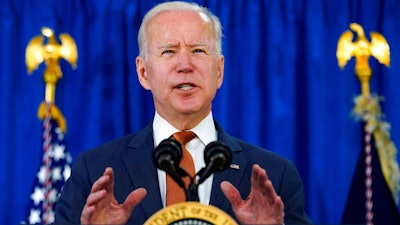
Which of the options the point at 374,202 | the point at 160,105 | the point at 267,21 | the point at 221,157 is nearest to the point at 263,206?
the point at 221,157

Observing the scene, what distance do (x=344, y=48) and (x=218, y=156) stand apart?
276 cm

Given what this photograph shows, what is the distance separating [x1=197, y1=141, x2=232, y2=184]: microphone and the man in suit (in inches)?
20.6

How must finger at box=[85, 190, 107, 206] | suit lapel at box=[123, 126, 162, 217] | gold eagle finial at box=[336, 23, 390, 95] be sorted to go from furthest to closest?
gold eagle finial at box=[336, 23, 390, 95], suit lapel at box=[123, 126, 162, 217], finger at box=[85, 190, 107, 206]

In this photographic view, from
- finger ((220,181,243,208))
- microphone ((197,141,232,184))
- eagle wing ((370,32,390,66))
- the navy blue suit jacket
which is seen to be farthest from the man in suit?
eagle wing ((370,32,390,66))

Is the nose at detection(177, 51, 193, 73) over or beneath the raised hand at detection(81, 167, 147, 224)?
over

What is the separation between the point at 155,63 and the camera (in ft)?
6.94

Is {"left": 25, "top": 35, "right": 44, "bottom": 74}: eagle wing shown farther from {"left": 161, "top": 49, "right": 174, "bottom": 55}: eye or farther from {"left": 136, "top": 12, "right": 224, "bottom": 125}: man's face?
{"left": 161, "top": 49, "right": 174, "bottom": 55}: eye

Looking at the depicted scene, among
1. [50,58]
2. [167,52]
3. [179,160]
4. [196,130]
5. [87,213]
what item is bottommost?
[87,213]

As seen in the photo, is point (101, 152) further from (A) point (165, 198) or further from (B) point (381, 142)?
(B) point (381, 142)

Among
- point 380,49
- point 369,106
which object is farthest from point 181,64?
point 380,49

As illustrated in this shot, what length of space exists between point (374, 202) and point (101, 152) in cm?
208

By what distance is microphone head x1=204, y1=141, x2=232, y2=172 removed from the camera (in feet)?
4.16

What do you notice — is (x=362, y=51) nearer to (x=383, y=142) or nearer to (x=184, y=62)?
(x=383, y=142)

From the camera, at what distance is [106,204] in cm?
142
